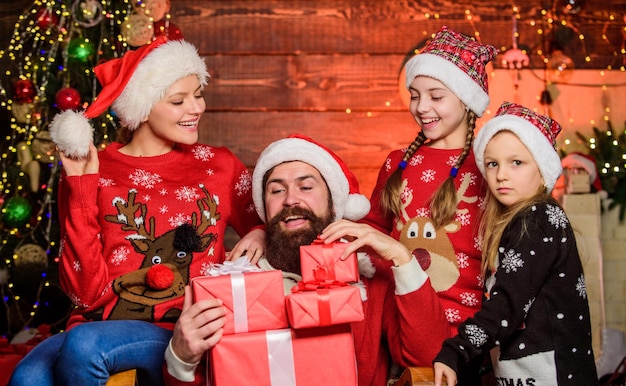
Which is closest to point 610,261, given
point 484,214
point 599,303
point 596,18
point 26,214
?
point 599,303

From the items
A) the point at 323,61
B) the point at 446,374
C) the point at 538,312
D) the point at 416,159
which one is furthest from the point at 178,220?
the point at 323,61

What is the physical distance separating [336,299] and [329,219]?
644 millimetres

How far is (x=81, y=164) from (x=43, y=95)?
1.36 meters

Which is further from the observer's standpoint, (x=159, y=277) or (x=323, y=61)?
(x=323, y=61)

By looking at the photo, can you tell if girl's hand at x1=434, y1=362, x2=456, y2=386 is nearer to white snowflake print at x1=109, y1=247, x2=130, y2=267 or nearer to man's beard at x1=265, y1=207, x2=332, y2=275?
man's beard at x1=265, y1=207, x2=332, y2=275

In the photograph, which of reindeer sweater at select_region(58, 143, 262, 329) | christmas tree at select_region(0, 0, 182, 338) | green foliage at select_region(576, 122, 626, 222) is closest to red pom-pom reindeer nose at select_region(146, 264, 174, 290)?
reindeer sweater at select_region(58, 143, 262, 329)

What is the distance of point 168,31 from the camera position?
3.73 m

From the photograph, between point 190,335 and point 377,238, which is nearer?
point 190,335

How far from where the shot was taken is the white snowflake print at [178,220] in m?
2.60

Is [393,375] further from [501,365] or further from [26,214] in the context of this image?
[26,214]

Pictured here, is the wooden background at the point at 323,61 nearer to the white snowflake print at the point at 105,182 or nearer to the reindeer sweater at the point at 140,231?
the reindeer sweater at the point at 140,231

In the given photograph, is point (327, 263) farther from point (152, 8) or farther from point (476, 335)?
point (152, 8)

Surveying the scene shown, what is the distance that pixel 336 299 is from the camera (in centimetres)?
→ 190

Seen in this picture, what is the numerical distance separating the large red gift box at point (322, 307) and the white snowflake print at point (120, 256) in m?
0.85
